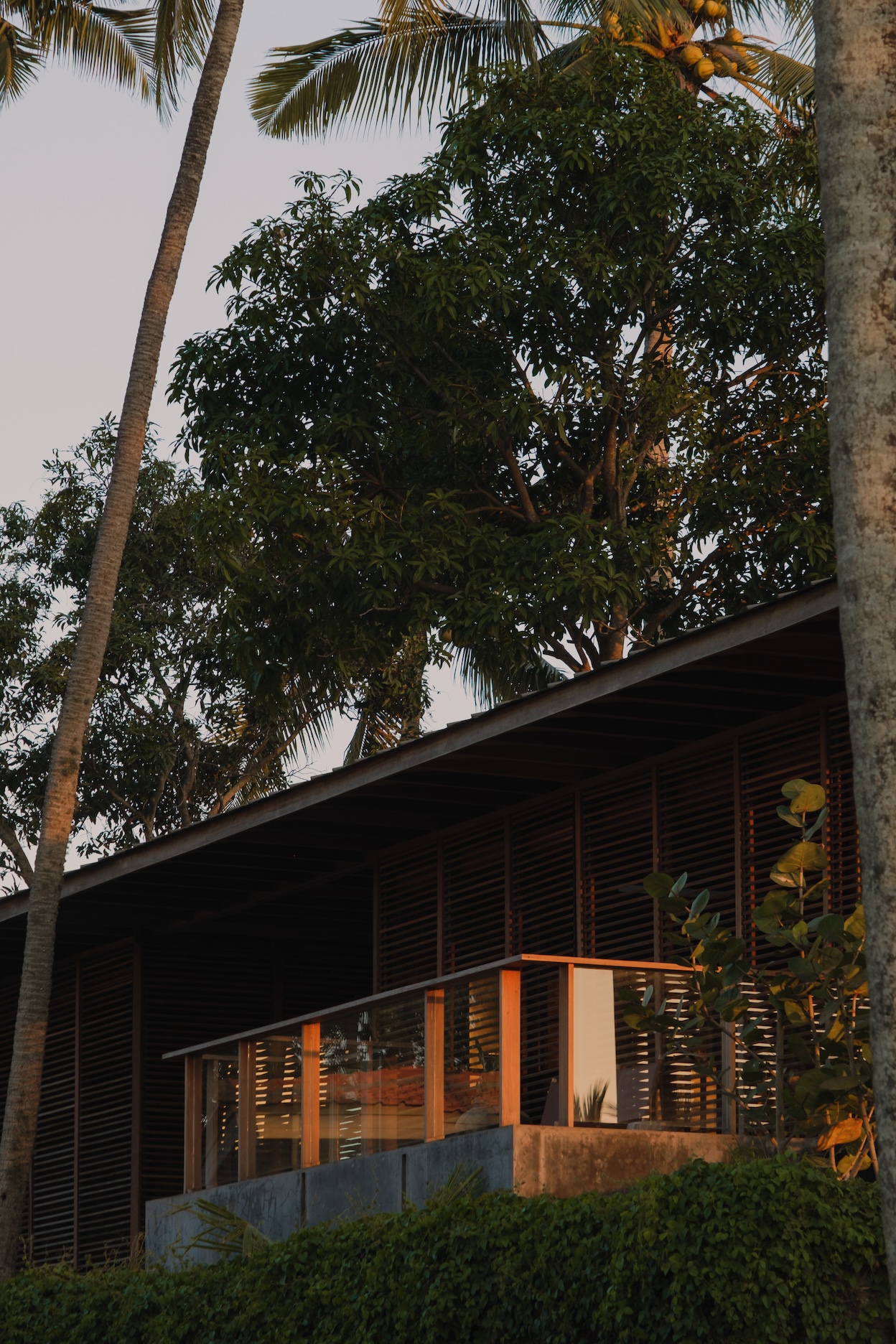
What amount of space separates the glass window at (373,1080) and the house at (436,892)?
0.05m

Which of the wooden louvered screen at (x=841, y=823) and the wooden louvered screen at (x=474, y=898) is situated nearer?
the wooden louvered screen at (x=841, y=823)

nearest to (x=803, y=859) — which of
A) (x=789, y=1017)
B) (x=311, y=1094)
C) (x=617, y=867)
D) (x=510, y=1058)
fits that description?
(x=789, y=1017)

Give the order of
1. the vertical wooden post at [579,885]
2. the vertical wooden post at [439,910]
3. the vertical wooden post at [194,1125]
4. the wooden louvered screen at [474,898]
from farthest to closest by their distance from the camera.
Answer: the vertical wooden post at [439,910]
the wooden louvered screen at [474,898]
the vertical wooden post at [579,885]
the vertical wooden post at [194,1125]

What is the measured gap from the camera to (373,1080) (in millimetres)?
12000

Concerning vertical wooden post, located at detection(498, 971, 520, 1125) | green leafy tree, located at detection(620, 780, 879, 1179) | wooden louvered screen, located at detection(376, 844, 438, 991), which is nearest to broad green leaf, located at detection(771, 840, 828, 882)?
green leafy tree, located at detection(620, 780, 879, 1179)

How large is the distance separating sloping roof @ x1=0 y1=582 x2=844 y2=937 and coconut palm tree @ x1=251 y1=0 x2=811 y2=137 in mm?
13179

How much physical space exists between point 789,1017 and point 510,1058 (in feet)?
4.84

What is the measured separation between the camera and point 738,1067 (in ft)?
37.4

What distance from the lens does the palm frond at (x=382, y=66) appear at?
27516mm

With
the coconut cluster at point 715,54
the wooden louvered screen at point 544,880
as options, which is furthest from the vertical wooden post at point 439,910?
the coconut cluster at point 715,54

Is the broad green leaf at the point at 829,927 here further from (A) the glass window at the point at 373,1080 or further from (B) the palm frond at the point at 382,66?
(B) the palm frond at the point at 382,66

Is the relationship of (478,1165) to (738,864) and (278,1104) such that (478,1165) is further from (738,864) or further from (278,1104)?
(738,864)

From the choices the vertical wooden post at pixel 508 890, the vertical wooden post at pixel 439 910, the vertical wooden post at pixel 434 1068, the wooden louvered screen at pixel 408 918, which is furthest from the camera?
the wooden louvered screen at pixel 408 918

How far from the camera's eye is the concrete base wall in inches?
420
